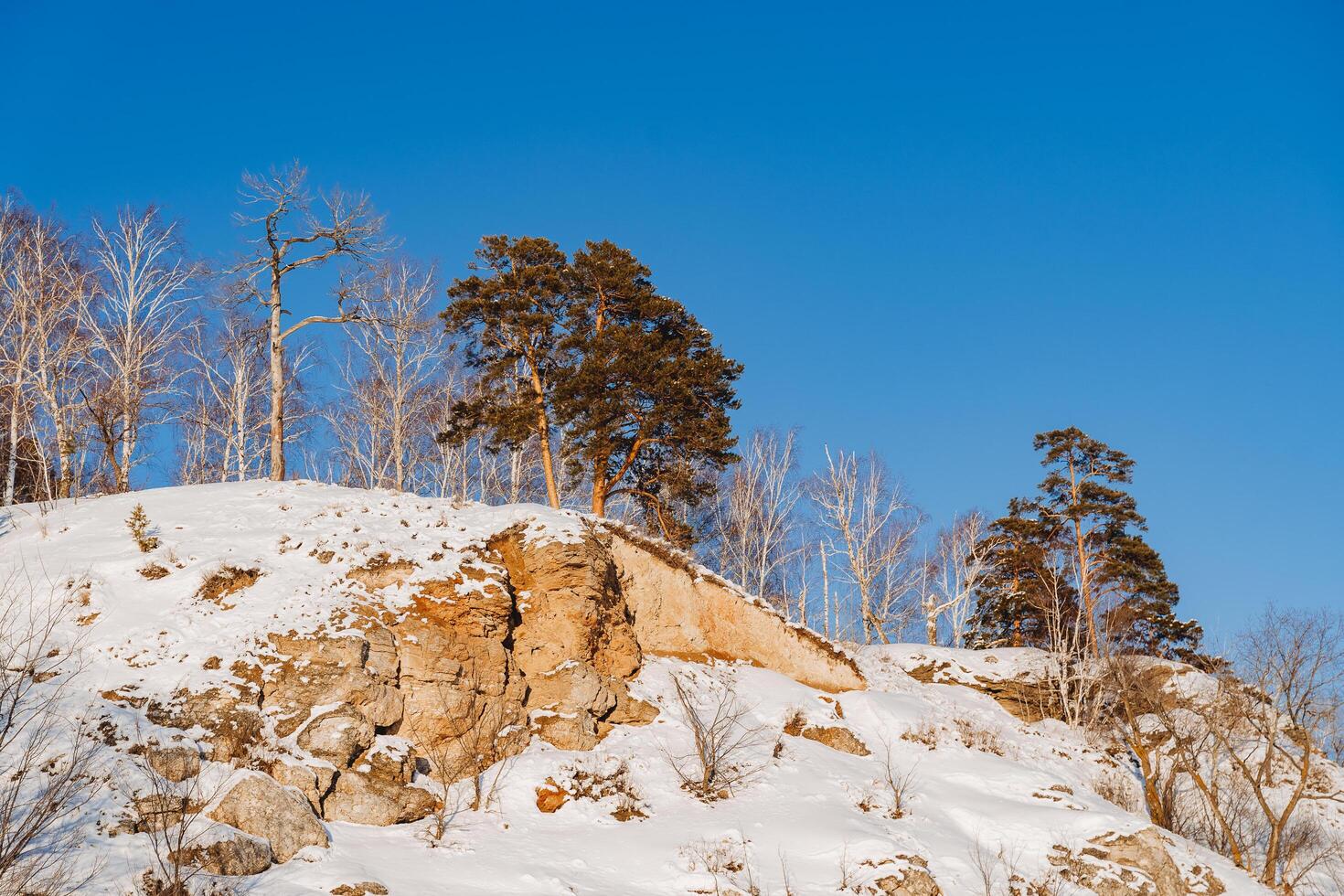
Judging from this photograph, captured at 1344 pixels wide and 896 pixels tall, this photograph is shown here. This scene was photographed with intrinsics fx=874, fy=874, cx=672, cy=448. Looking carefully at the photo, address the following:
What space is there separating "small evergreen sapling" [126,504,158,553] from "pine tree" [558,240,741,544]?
1183cm

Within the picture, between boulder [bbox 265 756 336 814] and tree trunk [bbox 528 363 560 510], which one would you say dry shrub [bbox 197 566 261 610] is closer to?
boulder [bbox 265 756 336 814]

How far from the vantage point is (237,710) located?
15.0m

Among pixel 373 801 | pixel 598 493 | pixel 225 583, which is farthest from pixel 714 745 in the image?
pixel 598 493

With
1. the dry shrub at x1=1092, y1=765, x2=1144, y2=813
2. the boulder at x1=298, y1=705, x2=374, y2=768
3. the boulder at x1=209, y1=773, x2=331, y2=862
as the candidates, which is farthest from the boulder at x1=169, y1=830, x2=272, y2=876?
the dry shrub at x1=1092, y1=765, x2=1144, y2=813

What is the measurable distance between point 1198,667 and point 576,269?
27327 millimetres

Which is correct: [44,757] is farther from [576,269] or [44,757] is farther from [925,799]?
[576,269]

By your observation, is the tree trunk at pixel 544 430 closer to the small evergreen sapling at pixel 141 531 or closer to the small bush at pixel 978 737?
the small evergreen sapling at pixel 141 531

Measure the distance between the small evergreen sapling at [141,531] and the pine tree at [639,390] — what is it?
1183 centimetres

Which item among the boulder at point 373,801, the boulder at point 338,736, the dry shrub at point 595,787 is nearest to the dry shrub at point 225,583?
the boulder at point 338,736

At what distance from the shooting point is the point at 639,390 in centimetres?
2753

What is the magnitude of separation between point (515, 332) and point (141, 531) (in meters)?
13.9

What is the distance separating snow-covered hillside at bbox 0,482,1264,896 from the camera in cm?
1396

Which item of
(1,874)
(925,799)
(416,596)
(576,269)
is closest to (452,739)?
(416,596)

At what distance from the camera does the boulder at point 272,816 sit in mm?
12875
